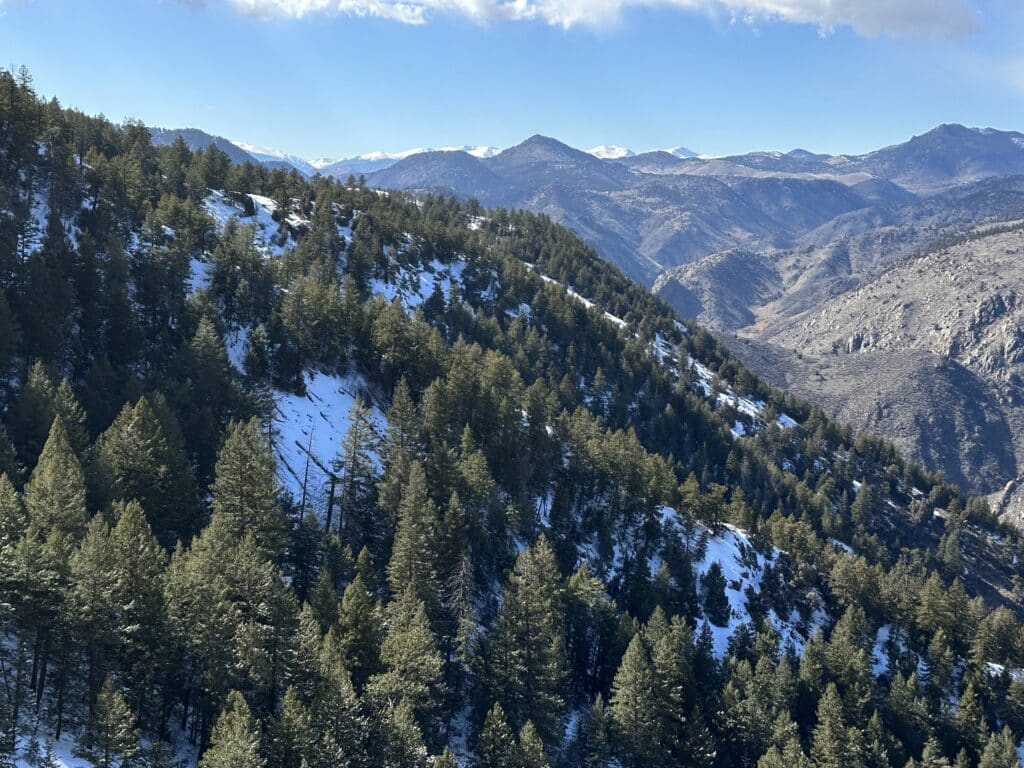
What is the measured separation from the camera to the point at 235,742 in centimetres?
2798

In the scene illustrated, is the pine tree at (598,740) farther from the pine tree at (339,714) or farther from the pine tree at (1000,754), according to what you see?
the pine tree at (1000,754)

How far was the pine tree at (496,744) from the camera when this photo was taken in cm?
3916

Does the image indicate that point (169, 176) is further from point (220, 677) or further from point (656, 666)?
point (656, 666)

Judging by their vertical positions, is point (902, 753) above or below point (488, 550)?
below

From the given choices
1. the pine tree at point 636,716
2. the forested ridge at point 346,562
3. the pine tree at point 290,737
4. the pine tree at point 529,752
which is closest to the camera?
the pine tree at point 290,737

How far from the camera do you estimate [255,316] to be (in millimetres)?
77438

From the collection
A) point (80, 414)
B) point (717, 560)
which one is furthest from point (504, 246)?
point (80, 414)

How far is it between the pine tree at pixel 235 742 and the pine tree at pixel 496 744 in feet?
46.2

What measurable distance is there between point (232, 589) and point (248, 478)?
1195cm

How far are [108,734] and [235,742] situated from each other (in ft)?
16.7

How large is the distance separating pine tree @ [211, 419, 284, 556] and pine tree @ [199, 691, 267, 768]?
44.7 ft

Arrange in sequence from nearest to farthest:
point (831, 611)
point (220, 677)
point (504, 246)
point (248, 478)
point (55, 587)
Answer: point (55, 587) < point (220, 677) < point (248, 478) < point (831, 611) < point (504, 246)

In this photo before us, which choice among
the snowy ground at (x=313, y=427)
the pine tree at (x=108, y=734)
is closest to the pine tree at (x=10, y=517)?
the pine tree at (x=108, y=734)

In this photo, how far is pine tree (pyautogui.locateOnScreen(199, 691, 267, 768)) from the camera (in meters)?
27.8
